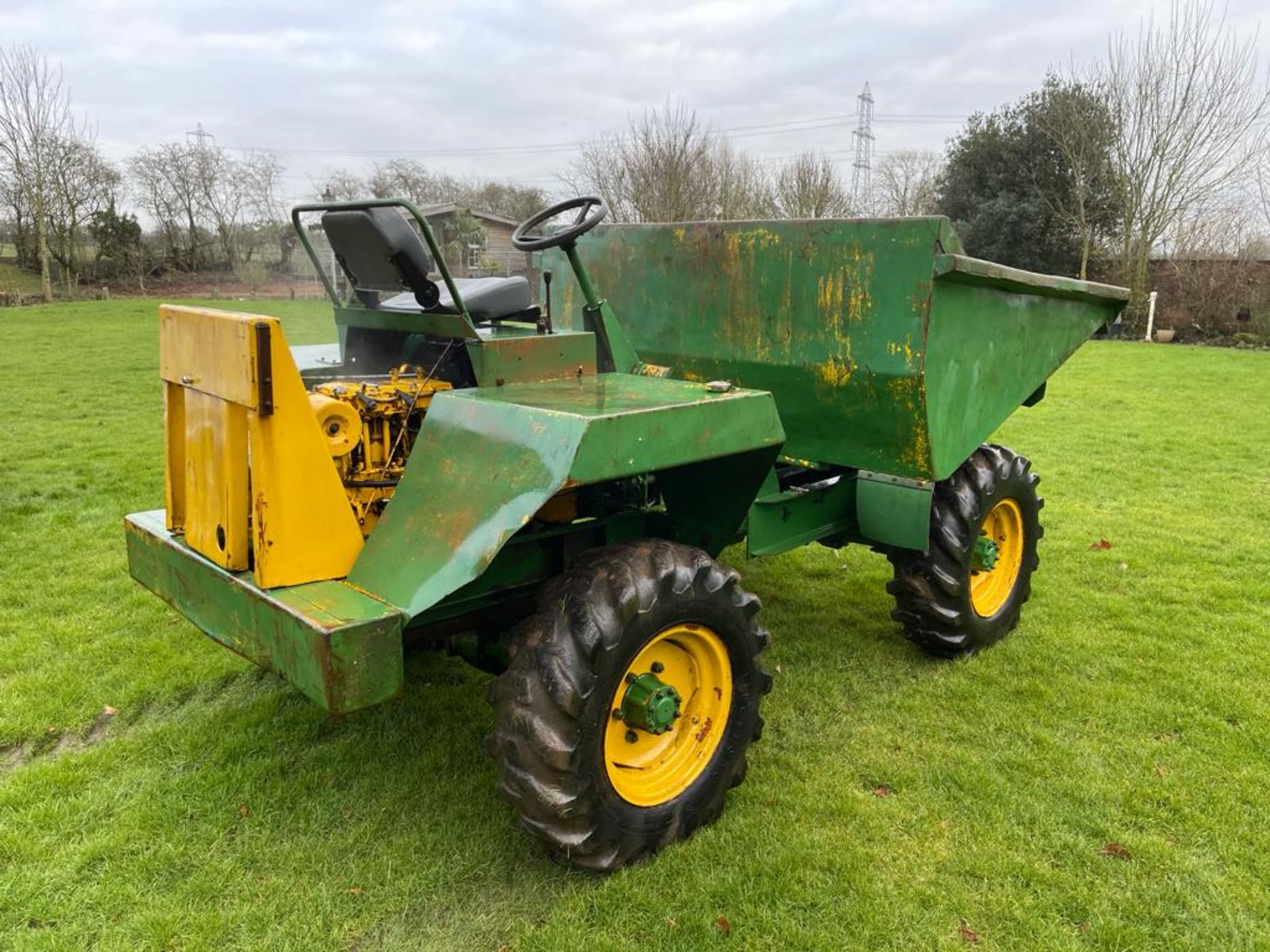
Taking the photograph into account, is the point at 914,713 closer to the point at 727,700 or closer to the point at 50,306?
the point at 727,700

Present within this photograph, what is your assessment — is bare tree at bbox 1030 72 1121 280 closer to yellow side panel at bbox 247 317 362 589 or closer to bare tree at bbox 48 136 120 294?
yellow side panel at bbox 247 317 362 589

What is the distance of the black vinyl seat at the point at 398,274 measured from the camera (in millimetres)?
2887

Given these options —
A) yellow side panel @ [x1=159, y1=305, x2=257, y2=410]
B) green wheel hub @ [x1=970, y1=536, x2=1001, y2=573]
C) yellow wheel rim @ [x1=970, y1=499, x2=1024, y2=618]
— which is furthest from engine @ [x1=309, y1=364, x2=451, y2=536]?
yellow wheel rim @ [x1=970, y1=499, x2=1024, y2=618]

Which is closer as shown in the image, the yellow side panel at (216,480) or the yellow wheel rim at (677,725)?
the yellow side panel at (216,480)

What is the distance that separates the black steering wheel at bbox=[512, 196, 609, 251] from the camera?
3.16m

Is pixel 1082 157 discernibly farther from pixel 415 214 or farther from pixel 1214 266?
pixel 415 214

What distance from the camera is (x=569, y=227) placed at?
3.20 meters

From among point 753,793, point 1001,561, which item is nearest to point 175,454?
point 753,793

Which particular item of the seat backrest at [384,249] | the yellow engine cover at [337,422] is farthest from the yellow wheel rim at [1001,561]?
the yellow engine cover at [337,422]

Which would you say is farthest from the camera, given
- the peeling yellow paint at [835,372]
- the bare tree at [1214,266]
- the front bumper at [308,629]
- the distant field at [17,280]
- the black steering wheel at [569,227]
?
the distant field at [17,280]

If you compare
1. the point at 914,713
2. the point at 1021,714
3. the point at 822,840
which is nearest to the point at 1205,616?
the point at 1021,714

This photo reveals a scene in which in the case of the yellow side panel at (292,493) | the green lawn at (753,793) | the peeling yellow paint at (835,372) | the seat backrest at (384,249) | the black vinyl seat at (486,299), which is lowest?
the green lawn at (753,793)

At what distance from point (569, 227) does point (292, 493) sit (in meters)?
1.31

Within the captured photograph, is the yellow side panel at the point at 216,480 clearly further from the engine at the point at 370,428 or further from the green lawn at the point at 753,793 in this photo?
the green lawn at the point at 753,793
